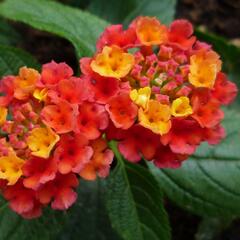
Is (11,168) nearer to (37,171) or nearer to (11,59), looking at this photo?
(37,171)

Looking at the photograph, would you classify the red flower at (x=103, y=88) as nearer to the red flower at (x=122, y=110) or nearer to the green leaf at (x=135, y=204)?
the red flower at (x=122, y=110)

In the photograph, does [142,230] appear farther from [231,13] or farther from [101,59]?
[231,13]

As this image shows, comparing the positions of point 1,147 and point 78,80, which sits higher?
point 78,80

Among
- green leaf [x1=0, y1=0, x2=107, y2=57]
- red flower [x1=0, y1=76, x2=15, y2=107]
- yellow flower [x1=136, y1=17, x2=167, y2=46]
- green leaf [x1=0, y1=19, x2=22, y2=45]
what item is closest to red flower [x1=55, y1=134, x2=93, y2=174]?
red flower [x1=0, y1=76, x2=15, y2=107]

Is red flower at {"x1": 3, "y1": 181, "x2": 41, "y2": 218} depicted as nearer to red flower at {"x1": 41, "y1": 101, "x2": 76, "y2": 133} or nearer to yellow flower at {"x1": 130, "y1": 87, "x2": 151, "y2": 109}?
red flower at {"x1": 41, "y1": 101, "x2": 76, "y2": 133}

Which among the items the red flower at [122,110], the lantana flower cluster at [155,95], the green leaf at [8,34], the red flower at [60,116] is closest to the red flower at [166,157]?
the lantana flower cluster at [155,95]

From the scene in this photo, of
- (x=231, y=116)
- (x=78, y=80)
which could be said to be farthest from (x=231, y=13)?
(x=78, y=80)
